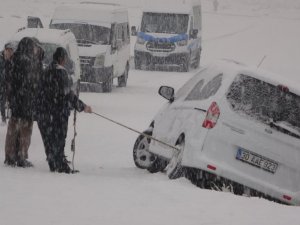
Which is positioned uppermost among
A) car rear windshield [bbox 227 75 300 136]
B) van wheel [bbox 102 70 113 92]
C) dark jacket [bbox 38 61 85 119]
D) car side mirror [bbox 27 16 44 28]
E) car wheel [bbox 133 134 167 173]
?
car rear windshield [bbox 227 75 300 136]

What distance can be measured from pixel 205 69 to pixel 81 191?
2647 mm

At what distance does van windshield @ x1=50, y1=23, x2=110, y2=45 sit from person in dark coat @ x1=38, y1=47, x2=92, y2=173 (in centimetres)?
1363

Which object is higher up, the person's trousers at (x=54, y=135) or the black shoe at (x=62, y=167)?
the person's trousers at (x=54, y=135)

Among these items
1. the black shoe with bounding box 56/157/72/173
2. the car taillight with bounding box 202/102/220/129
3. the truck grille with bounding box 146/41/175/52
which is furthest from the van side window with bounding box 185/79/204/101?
the truck grille with bounding box 146/41/175/52

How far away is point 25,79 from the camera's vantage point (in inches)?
387

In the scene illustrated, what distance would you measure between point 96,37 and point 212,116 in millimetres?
15666

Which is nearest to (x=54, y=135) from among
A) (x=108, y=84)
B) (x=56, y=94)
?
(x=56, y=94)

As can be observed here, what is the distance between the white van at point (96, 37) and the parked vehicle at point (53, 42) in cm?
323

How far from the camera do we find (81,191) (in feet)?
25.8

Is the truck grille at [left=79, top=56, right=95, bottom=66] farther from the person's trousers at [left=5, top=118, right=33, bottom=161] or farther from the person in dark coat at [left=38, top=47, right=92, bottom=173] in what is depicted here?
the person in dark coat at [left=38, top=47, right=92, bottom=173]

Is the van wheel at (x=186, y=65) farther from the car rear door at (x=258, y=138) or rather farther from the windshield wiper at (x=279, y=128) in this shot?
the windshield wiper at (x=279, y=128)

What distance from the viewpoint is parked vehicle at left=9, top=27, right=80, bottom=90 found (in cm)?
1772

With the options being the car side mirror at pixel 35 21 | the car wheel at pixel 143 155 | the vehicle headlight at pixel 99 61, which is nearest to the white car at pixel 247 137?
the car wheel at pixel 143 155

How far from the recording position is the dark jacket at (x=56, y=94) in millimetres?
9594
